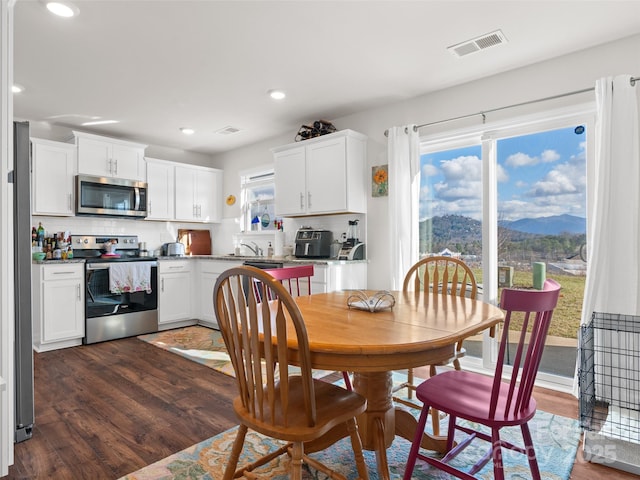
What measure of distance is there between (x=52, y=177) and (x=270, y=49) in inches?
117

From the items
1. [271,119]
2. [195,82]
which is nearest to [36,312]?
[195,82]

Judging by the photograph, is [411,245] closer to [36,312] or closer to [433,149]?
[433,149]

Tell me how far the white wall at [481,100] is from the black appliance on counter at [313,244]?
1.49 ft

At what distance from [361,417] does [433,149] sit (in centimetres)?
260

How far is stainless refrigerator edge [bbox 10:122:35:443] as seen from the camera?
2.14 metres

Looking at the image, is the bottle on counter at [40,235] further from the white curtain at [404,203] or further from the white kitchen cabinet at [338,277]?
the white curtain at [404,203]

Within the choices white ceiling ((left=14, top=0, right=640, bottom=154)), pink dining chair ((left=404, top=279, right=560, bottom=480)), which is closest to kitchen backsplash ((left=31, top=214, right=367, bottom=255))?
white ceiling ((left=14, top=0, right=640, bottom=154))

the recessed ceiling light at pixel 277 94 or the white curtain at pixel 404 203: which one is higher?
the recessed ceiling light at pixel 277 94

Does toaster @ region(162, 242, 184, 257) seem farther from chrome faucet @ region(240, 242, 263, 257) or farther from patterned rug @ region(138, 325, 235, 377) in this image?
patterned rug @ region(138, 325, 235, 377)

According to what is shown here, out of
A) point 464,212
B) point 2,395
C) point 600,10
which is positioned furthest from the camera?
point 464,212

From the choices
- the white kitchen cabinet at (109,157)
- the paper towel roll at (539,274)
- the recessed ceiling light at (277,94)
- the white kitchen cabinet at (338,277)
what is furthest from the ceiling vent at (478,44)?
the white kitchen cabinet at (109,157)

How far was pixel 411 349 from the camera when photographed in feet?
4.18

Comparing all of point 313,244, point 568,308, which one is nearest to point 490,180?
point 568,308

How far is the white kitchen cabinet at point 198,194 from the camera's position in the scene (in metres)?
5.29
